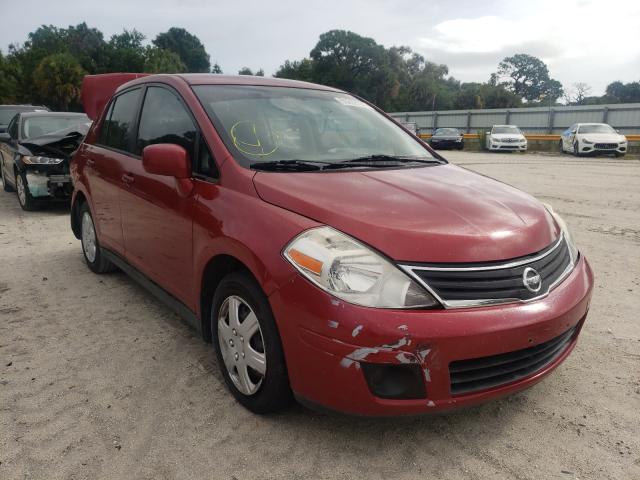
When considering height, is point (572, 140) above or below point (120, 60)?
below

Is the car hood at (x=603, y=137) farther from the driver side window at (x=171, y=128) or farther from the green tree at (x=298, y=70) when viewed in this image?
the green tree at (x=298, y=70)

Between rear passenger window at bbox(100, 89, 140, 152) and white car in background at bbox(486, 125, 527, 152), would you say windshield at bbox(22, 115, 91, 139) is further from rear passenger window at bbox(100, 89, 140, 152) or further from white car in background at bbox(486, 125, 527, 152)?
white car in background at bbox(486, 125, 527, 152)

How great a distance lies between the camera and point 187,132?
2971 mm

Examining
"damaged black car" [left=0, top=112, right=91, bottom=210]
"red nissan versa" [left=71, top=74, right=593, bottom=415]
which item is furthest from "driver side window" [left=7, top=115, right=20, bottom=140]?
"red nissan versa" [left=71, top=74, right=593, bottom=415]

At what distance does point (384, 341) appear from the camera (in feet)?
6.25

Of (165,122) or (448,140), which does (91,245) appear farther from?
(448,140)

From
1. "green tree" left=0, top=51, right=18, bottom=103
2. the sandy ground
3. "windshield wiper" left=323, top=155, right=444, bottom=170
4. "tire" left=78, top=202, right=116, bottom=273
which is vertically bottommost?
the sandy ground

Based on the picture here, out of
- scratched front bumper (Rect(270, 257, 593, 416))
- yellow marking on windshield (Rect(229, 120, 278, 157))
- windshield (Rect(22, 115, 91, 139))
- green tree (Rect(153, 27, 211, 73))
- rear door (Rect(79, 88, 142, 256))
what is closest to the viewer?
scratched front bumper (Rect(270, 257, 593, 416))

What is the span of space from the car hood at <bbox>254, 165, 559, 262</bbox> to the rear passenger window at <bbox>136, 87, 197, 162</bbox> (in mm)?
707

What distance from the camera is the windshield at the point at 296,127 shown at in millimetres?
2799

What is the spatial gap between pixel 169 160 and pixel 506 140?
78.2 ft

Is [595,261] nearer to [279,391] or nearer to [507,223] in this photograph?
[507,223]

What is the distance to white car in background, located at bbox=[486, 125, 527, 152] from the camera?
24.0m

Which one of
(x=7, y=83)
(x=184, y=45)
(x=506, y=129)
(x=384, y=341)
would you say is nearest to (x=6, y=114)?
(x=384, y=341)
